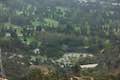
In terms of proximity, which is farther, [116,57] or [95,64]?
[95,64]

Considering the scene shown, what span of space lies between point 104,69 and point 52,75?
22.0ft

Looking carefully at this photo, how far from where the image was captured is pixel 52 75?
27.4m

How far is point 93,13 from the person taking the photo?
64375 millimetres

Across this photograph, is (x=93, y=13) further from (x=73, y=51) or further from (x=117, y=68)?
(x=117, y=68)

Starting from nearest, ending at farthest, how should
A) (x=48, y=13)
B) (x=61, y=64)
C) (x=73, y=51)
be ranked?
(x=61, y=64), (x=73, y=51), (x=48, y=13)

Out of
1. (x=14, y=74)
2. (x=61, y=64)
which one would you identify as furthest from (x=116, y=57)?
(x=14, y=74)

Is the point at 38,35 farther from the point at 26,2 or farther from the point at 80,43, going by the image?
the point at 26,2

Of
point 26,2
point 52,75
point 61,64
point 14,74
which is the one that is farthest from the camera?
point 26,2

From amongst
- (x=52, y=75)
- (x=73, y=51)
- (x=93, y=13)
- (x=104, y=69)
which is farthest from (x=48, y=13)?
(x=52, y=75)

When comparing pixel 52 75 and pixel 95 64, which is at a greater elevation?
pixel 52 75

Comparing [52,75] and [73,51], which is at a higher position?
[52,75]

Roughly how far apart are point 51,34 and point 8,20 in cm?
1025

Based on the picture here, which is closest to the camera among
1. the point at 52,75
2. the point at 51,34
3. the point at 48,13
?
the point at 52,75

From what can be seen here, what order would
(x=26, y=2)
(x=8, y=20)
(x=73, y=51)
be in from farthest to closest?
(x=26, y=2), (x=8, y=20), (x=73, y=51)
